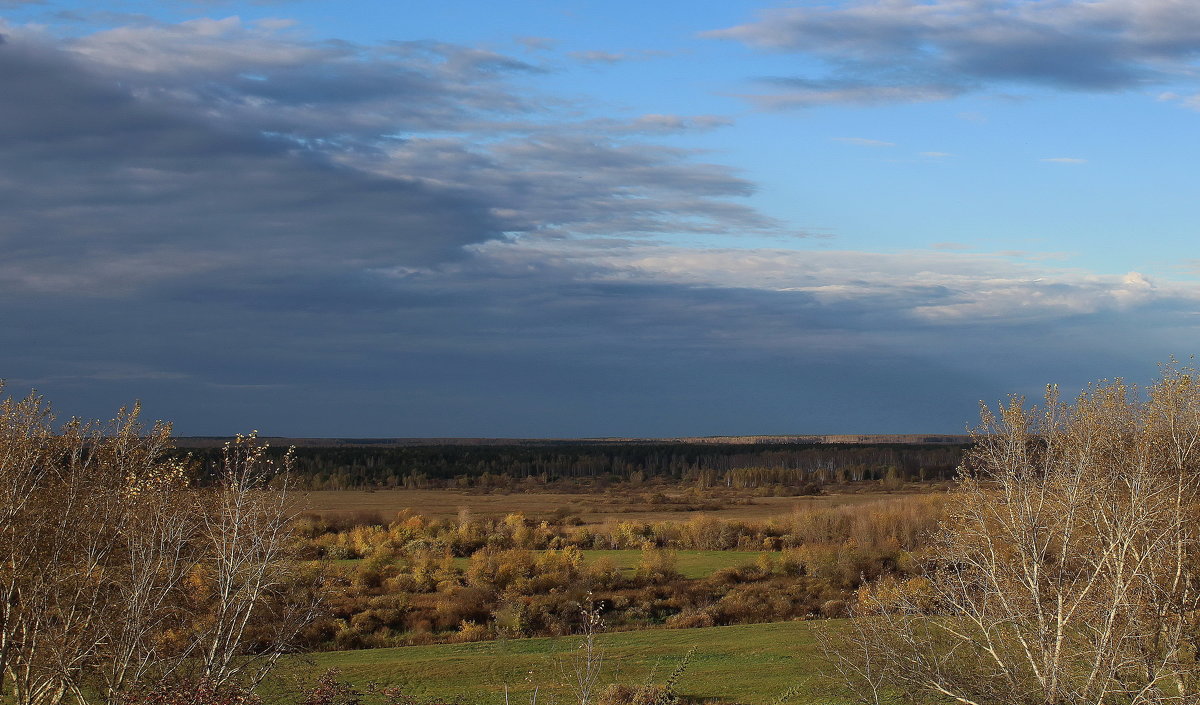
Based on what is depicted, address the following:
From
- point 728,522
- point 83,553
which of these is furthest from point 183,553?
point 728,522

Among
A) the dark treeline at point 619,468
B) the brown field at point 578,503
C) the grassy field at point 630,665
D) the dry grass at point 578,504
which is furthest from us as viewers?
the dark treeline at point 619,468

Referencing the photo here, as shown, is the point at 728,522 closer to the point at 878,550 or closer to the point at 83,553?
the point at 878,550

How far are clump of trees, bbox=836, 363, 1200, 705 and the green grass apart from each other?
22.0 m

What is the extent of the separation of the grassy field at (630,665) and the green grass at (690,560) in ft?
47.3

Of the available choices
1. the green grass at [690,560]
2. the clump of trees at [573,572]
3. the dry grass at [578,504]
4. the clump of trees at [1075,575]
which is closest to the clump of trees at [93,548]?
the clump of trees at [1075,575]

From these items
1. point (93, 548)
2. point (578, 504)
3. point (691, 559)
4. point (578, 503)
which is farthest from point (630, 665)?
point (578, 503)

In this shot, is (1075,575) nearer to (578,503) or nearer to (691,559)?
(691,559)

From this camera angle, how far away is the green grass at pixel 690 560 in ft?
140

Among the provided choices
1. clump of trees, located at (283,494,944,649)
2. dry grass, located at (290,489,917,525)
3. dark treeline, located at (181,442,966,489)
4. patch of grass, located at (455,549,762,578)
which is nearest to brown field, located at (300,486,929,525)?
dry grass, located at (290,489,917,525)

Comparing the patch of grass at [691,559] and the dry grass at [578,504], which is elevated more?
the patch of grass at [691,559]

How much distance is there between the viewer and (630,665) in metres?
22.9

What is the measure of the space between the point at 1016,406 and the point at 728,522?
129 ft

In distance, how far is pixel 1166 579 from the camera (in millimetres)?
18188

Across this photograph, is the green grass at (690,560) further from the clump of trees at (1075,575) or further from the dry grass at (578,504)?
the clump of trees at (1075,575)
